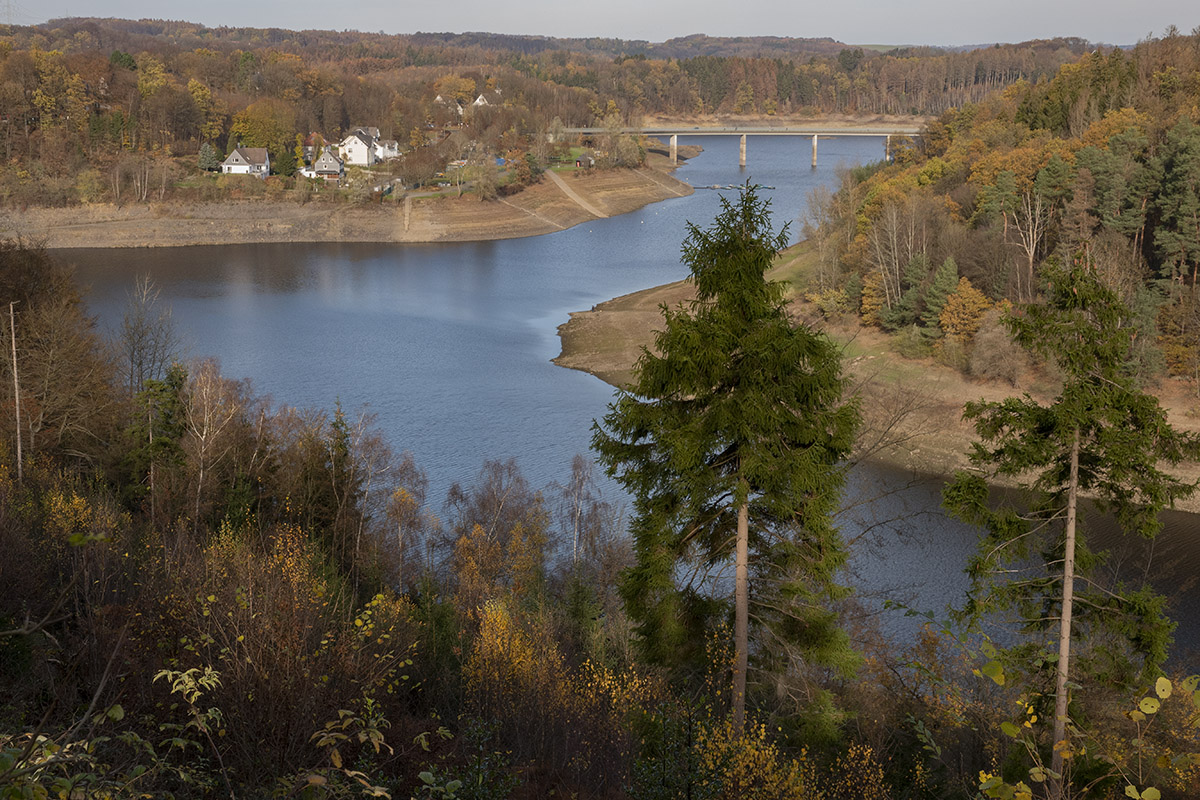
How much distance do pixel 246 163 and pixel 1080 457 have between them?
6969 centimetres

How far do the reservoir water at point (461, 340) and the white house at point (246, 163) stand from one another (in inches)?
511

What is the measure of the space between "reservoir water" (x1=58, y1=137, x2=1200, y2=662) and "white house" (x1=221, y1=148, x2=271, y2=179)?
12991 mm

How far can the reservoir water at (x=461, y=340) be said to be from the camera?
63.8 feet

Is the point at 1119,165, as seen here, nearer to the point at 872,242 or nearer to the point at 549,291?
the point at 872,242

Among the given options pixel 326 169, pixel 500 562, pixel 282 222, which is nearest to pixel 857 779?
pixel 500 562

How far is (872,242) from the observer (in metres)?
36.8

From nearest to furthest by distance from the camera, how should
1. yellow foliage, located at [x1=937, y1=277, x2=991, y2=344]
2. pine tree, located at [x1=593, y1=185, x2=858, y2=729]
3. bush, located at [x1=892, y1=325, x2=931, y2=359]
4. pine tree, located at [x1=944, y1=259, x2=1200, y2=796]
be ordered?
pine tree, located at [x1=944, y1=259, x2=1200, y2=796] → pine tree, located at [x1=593, y1=185, x2=858, y2=729] → yellow foliage, located at [x1=937, y1=277, x2=991, y2=344] → bush, located at [x1=892, y1=325, x2=931, y2=359]

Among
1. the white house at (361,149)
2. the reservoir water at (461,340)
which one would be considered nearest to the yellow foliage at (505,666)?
the reservoir water at (461,340)

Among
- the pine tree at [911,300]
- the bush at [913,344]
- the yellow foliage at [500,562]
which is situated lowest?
the yellow foliage at [500,562]

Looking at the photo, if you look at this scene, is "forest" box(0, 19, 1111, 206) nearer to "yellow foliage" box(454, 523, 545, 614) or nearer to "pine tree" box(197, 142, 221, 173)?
"pine tree" box(197, 142, 221, 173)

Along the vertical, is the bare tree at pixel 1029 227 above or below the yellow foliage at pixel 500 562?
above

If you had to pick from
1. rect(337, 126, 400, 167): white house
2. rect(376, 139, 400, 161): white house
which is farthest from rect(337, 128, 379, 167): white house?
rect(376, 139, 400, 161): white house

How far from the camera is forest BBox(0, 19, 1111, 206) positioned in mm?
66750

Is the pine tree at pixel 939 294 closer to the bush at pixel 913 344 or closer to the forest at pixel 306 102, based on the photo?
the bush at pixel 913 344
